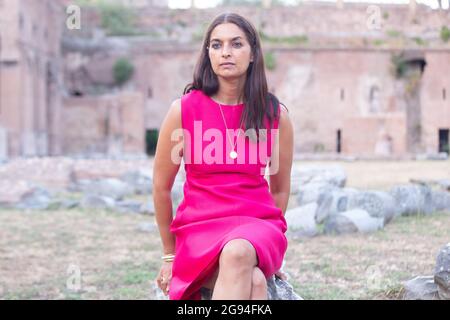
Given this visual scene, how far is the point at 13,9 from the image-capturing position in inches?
973

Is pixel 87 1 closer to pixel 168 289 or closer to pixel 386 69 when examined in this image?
pixel 386 69

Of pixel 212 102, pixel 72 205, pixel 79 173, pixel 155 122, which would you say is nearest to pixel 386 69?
pixel 155 122

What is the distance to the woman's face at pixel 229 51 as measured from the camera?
3039 mm

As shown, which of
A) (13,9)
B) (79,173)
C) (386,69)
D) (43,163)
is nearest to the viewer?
(43,163)


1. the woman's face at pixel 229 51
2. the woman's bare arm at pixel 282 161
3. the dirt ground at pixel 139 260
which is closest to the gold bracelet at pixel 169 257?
the woman's bare arm at pixel 282 161

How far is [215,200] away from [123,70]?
2985 centimetres

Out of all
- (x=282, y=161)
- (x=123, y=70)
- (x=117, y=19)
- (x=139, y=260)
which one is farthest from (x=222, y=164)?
(x=117, y=19)

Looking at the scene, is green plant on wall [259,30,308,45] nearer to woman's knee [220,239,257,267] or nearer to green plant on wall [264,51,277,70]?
green plant on wall [264,51,277,70]

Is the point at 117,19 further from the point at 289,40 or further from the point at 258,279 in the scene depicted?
the point at 258,279

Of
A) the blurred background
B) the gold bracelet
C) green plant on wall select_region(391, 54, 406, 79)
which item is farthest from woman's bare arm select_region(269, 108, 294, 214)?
green plant on wall select_region(391, 54, 406, 79)

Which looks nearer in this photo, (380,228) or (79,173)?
Answer: (380,228)

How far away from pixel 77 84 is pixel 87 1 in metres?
10.6

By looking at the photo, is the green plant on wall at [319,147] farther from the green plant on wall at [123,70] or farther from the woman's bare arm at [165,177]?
the woman's bare arm at [165,177]

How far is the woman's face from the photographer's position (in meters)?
3.04
